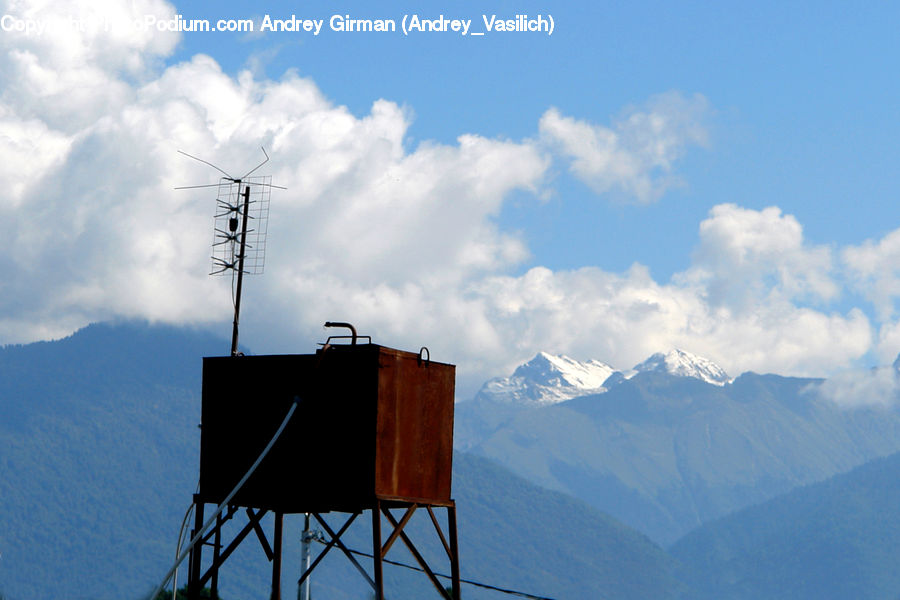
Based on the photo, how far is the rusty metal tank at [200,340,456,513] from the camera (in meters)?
30.4

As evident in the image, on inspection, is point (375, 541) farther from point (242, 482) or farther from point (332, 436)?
point (242, 482)

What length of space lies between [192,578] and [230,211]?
9.48 meters

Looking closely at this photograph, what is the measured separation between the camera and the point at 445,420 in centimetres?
3241

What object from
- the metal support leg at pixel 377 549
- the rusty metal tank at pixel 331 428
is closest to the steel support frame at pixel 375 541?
the metal support leg at pixel 377 549

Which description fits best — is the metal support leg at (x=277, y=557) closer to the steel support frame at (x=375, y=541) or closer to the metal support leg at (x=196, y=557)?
the steel support frame at (x=375, y=541)

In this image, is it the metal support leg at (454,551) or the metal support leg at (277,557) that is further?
the metal support leg at (454,551)

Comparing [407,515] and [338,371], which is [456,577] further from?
[338,371]

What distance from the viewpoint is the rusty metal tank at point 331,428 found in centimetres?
3036

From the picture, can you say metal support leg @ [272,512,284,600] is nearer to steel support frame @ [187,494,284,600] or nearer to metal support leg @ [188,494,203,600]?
steel support frame @ [187,494,284,600]

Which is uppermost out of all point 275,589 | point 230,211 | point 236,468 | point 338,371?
point 230,211

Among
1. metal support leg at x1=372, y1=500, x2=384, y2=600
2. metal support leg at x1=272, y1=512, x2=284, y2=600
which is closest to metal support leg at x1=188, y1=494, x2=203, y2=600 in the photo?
metal support leg at x1=272, y1=512, x2=284, y2=600

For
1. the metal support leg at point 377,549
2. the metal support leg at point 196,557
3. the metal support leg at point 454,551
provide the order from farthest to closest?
the metal support leg at point 196,557 < the metal support leg at point 454,551 < the metal support leg at point 377,549

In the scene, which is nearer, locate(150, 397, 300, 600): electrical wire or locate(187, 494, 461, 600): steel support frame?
locate(187, 494, 461, 600): steel support frame

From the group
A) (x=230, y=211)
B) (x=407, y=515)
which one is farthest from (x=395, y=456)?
(x=230, y=211)
